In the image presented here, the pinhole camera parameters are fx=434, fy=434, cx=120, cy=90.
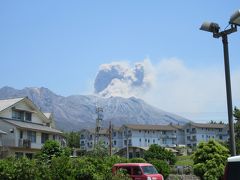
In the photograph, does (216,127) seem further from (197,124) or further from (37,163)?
(37,163)

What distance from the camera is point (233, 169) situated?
7.93 meters

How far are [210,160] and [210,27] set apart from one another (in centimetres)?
2163

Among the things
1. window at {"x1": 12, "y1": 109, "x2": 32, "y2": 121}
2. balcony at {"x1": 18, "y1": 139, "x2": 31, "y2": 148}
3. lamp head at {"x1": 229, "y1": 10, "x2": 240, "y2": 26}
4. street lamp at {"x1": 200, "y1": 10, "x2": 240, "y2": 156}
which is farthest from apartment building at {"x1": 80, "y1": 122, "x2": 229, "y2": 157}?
lamp head at {"x1": 229, "y1": 10, "x2": 240, "y2": 26}

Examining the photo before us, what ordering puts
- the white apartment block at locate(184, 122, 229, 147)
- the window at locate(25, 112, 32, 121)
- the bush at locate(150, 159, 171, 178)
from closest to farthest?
the bush at locate(150, 159, 171, 178)
the window at locate(25, 112, 32, 121)
the white apartment block at locate(184, 122, 229, 147)

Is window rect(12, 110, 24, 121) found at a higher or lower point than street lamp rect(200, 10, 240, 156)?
higher

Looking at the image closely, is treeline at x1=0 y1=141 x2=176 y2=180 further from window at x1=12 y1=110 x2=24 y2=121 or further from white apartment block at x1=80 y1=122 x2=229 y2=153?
white apartment block at x1=80 y1=122 x2=229 y2=153

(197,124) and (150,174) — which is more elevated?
(197,124)

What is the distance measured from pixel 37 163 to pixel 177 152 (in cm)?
10170

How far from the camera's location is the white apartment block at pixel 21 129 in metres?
52.8

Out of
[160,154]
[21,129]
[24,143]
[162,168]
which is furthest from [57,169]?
[160,154]

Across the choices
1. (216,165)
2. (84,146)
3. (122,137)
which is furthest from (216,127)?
(216,165)

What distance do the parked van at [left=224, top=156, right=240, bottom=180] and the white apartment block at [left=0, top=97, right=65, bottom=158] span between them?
44674 millimetres

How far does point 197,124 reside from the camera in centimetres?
15488

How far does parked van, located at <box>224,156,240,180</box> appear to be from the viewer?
25.6ft
